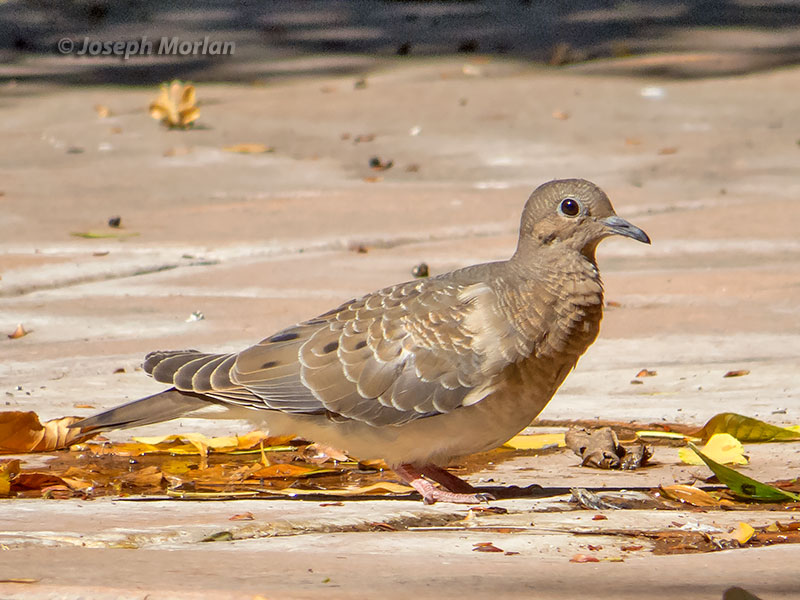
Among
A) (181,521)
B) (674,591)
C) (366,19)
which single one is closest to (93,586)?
(181,521)

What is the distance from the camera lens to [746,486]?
→ 398 centimetres

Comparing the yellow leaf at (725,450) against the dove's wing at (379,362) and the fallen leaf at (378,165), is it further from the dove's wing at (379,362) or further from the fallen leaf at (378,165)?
the fallen leaf at (378,165)

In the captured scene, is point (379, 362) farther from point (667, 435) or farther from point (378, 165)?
point (378, 165)

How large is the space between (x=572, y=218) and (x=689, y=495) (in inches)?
35.2

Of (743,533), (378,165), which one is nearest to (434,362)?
(743,533)

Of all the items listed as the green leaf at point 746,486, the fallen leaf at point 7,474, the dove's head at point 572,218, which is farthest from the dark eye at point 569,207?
the fallen leaf at point 7,474

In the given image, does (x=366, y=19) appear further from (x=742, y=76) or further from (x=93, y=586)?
(x=93, y=586)

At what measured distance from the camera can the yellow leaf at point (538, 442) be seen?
4832mm

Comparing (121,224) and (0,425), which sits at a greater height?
(121,224)

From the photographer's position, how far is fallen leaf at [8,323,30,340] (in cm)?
624

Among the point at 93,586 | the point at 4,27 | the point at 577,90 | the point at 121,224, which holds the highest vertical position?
the point at 4,27

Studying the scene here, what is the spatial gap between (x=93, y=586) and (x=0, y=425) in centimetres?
191

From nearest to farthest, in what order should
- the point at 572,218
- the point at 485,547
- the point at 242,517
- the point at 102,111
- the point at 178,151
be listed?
the point at 485,547 < the point at 242,517 < the point at 572,218 < the point at 178,151 < the point at 102,111

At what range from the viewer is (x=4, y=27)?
18.9 metres
